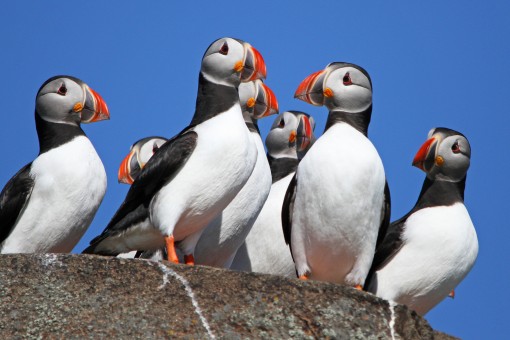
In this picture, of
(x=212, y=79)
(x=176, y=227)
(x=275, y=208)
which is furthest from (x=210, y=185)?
(x=275, y=208)

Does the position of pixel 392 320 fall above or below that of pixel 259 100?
below

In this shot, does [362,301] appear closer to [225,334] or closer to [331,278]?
[225,334]

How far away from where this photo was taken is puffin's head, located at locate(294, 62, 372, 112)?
8391 mm

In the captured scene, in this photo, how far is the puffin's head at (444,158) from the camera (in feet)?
28.7

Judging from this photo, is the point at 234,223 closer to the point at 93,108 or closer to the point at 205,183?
the point at 205,183

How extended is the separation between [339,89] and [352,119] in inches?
9.9

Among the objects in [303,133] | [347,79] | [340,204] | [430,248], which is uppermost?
[347,79]

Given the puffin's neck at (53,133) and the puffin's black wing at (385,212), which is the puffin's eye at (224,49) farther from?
the puffin's black wing at (385,212)

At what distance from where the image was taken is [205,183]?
7777 mm

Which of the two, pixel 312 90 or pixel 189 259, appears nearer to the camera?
pixel 189 259

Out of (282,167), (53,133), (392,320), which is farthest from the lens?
(282,167)

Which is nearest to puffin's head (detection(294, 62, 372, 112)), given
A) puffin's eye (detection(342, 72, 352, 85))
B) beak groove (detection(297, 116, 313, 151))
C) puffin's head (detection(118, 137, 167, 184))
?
puffin's eye (detection(342, 72, 352, 85))

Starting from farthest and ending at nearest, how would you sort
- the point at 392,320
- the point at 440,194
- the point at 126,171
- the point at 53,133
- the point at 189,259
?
the point at 126,171 < the point at 440,194 < the point at 53,133 < the point at 189,259 < the point at 392,320

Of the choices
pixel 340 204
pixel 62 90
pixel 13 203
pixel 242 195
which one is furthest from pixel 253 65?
pixel 13 203
